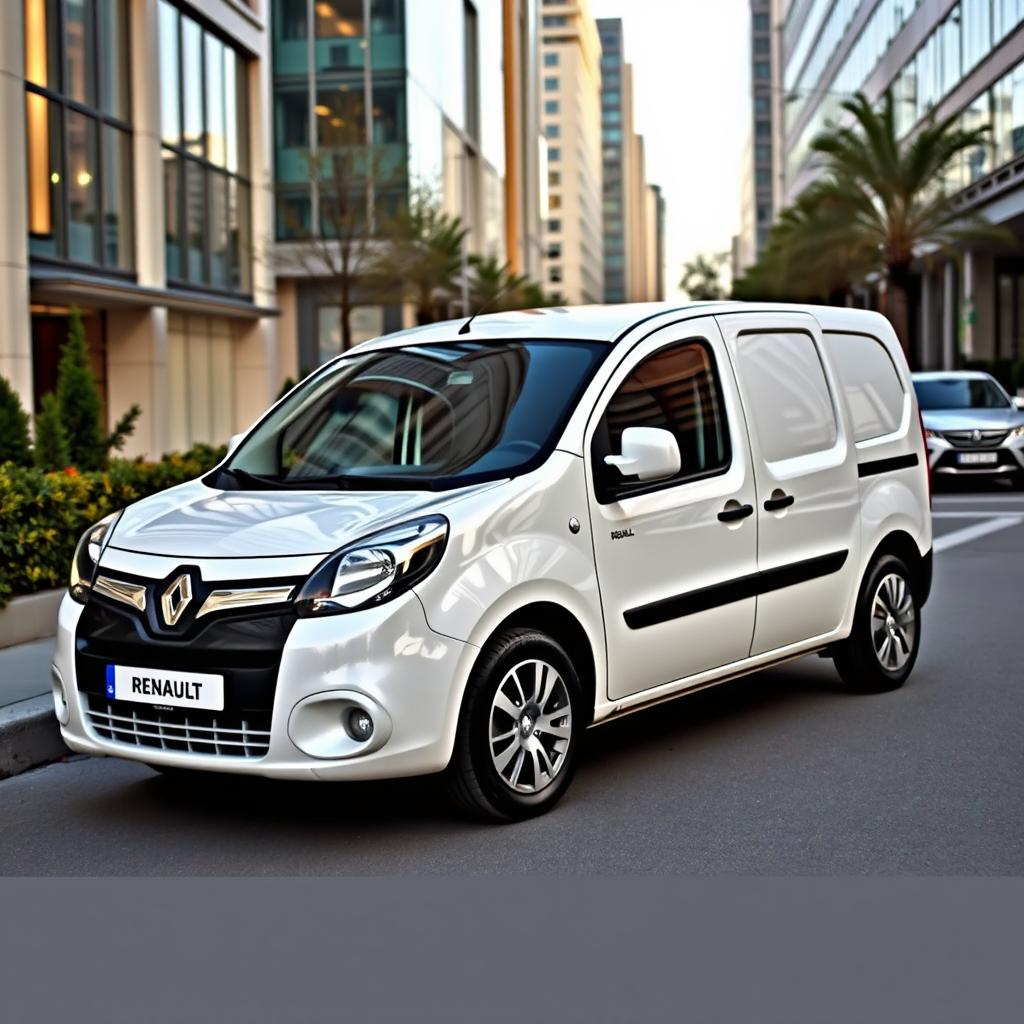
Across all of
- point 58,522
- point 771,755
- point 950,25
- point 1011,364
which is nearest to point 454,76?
point 950,25

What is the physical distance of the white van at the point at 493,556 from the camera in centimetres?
512

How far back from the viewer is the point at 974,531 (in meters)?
16.1

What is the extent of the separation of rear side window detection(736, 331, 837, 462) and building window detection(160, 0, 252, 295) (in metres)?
22.6

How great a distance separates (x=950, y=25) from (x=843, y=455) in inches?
1734

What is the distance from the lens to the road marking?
15013 millimetres

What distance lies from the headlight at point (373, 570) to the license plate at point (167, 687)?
398mm

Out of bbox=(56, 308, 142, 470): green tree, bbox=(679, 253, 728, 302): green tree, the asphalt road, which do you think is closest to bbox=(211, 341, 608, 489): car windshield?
the asphalt road

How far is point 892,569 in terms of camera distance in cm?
771

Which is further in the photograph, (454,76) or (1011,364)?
(454,76)

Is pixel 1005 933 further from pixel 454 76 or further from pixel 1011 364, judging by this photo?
pixel 454 76

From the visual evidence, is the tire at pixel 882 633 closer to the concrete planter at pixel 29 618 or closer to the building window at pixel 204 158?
the concrete planter at pixel 29 618

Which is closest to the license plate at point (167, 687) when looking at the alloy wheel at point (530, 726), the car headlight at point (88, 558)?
the car headlight at point (88, 558)

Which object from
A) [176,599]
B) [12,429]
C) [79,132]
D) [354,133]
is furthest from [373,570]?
[354,133]

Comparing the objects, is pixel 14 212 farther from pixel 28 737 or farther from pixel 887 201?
pixel 887 201
